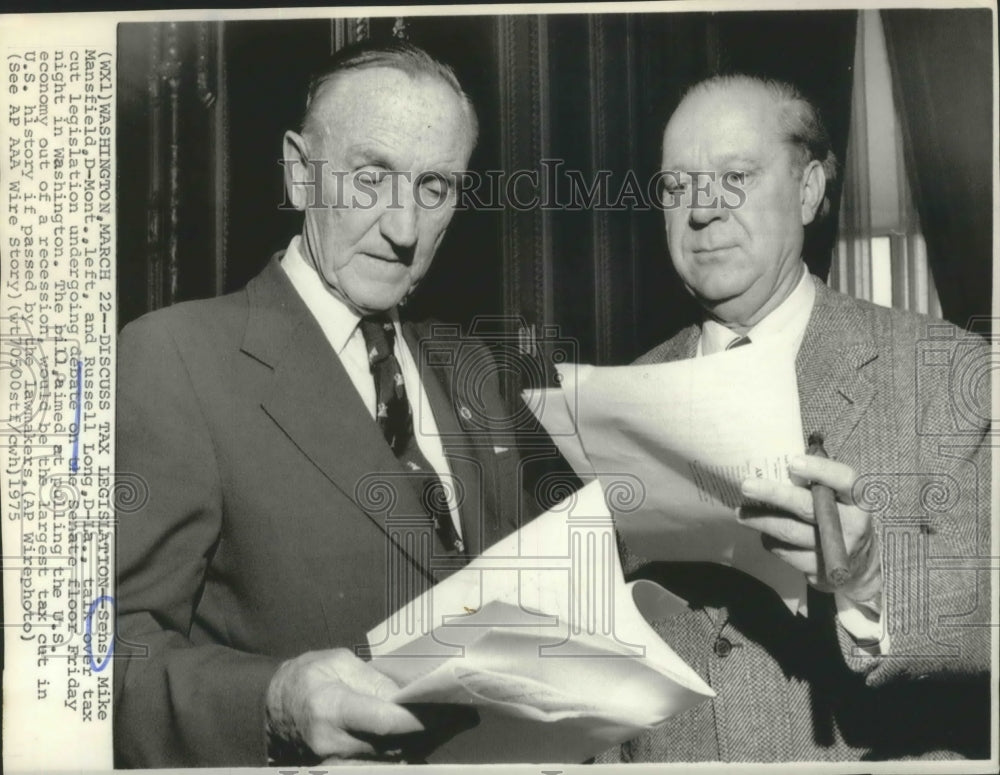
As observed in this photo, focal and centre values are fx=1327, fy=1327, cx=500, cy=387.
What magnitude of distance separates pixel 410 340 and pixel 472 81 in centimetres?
61

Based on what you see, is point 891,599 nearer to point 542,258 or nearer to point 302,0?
point 542,258

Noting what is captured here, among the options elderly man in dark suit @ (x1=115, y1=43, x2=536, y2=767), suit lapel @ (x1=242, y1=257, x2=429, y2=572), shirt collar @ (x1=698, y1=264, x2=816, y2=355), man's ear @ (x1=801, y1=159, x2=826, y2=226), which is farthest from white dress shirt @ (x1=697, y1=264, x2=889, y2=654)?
suit lapel @ (x1=242, y1=257, x2=429, y2=572)

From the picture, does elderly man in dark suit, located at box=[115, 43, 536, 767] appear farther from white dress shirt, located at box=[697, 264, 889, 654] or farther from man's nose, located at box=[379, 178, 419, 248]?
white dress shirt, located at box=[697, 264, 889, 654]

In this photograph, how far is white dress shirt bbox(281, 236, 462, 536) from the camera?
3.00 meters

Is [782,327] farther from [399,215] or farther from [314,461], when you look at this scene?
[314,461]

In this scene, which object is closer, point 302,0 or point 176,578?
point 176,578

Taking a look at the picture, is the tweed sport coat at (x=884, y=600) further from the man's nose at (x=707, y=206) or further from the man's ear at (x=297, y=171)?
the man's ear at (x=297, y=171)

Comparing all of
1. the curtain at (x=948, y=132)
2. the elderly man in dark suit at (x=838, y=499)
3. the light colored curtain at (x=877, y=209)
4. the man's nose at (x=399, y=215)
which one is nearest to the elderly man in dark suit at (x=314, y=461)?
the man's nose at (x=399, y=215)

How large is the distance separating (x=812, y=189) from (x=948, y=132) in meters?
0.38

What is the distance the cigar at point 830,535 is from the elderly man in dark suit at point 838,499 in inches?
3.4

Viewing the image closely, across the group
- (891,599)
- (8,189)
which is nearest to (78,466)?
(8,189)

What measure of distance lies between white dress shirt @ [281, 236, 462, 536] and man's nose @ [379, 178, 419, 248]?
179mm

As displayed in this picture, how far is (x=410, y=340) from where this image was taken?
3.06m

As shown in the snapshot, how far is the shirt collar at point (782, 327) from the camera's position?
3.03 metres
